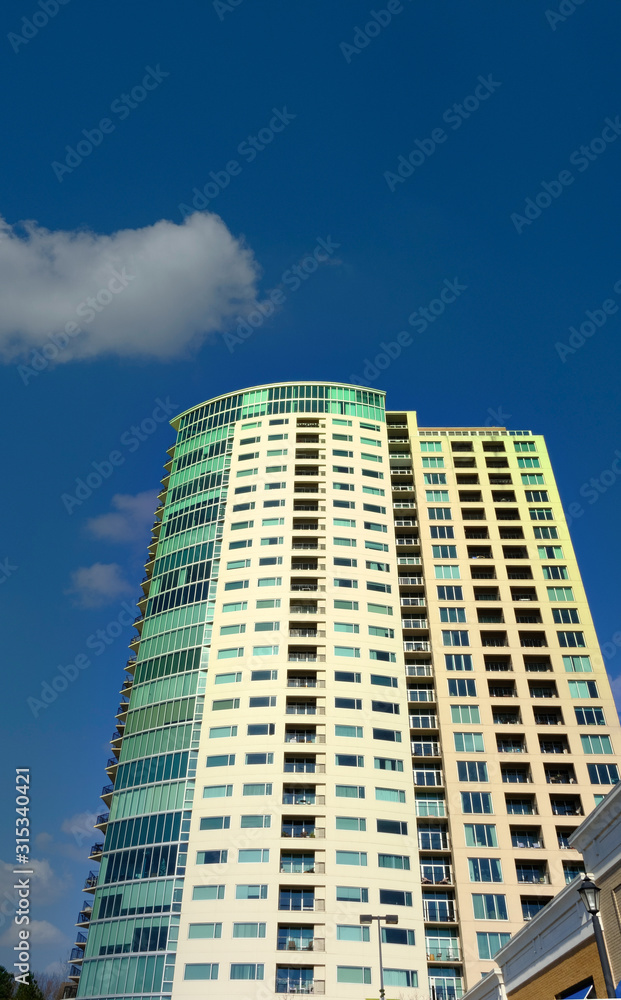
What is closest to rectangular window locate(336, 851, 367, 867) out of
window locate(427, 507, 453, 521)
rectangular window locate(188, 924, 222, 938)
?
rectangular window locate(188, 924, 222, 938)

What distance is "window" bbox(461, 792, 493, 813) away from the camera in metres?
68.1

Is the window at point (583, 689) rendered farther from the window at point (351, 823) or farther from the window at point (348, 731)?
the window at point (351, 823)

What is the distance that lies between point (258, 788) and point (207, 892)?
8.84 metres

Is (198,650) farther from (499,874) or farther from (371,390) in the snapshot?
(371,390)

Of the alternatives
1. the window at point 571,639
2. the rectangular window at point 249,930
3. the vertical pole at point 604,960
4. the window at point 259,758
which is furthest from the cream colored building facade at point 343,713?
the vertical pole at point 604,960

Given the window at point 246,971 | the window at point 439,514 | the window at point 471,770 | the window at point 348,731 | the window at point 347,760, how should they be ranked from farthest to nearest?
the window at point 439,514 < the window at point 348,731 < the window at point 471,770 < the window at point 347,760 < the window at point 246,971

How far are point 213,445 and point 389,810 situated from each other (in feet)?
149

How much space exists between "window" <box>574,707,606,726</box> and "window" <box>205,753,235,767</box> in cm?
3178

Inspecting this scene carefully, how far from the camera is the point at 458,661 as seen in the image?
77.2 meters

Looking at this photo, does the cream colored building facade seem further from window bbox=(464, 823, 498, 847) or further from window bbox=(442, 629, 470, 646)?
window bbox=(442, 629, 470, 646)

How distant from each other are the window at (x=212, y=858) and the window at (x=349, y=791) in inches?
410

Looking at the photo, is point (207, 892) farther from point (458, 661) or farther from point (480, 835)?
point (458, 661)

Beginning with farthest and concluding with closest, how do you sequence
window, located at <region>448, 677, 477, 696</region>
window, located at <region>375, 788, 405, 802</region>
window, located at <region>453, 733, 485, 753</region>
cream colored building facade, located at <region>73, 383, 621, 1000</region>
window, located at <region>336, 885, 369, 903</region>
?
window, located at <region>448, 677, 477, 696</region> → window, located at <region>453, 733, 485, 753</region> → window, located at <region>375, 788, 405, 802</region> → window, located at <region>336, 885, 369, 903</region> → cream colored building facade, located at <region>73, 383, 621, 1000</region>

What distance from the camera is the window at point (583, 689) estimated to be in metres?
74.6
